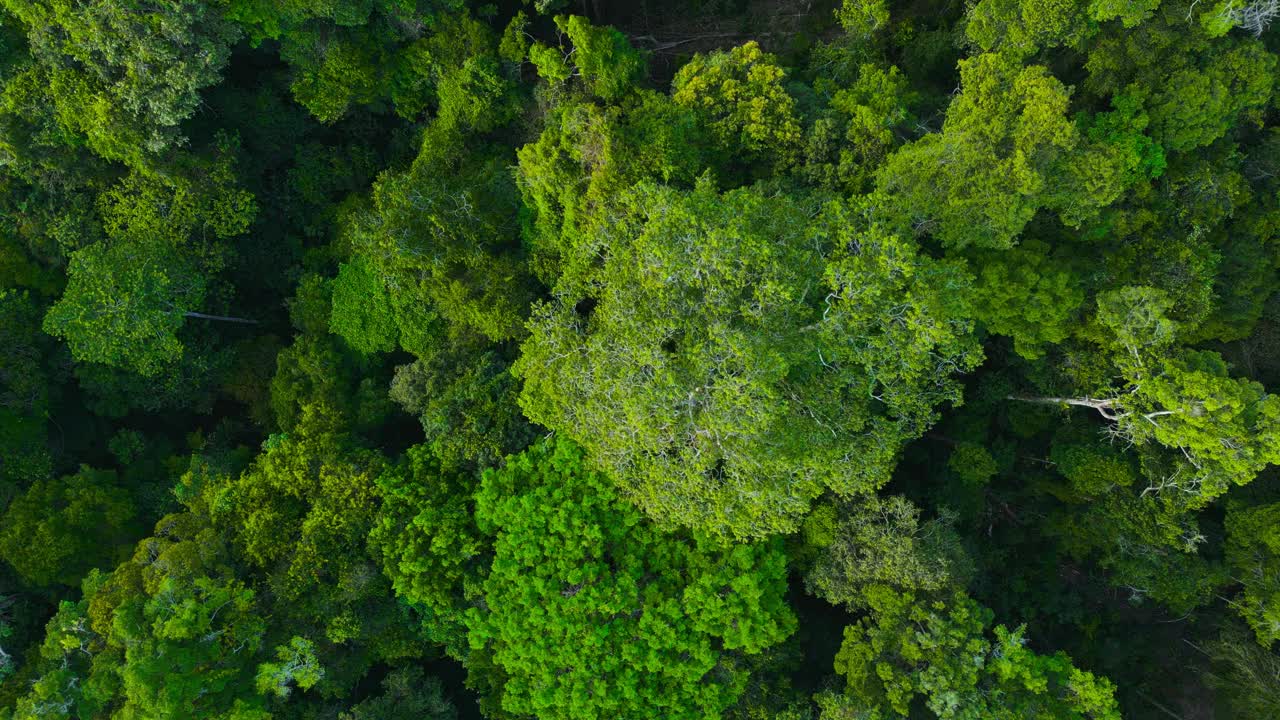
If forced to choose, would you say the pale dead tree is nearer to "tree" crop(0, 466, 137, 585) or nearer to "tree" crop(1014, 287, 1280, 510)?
"tree" crop(1014, 287, 1280, 510)

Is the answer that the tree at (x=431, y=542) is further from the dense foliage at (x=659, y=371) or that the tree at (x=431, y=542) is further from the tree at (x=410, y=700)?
the tree at (x=410, y=700)

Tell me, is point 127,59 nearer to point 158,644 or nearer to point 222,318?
point 222,318

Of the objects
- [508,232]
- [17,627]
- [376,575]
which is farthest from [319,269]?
[17,627]

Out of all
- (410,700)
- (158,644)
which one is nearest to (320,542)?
(158,644)

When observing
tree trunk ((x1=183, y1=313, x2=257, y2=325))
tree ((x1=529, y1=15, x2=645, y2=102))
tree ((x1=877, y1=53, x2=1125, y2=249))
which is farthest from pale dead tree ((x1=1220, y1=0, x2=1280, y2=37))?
tree trunk ((x1=183, y1=313, x2=257, y2=325))

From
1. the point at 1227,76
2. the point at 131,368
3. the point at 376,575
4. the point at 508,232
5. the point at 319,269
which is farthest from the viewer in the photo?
the point at 319,269

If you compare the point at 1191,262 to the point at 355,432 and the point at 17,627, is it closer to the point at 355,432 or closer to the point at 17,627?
the point at 355,432
